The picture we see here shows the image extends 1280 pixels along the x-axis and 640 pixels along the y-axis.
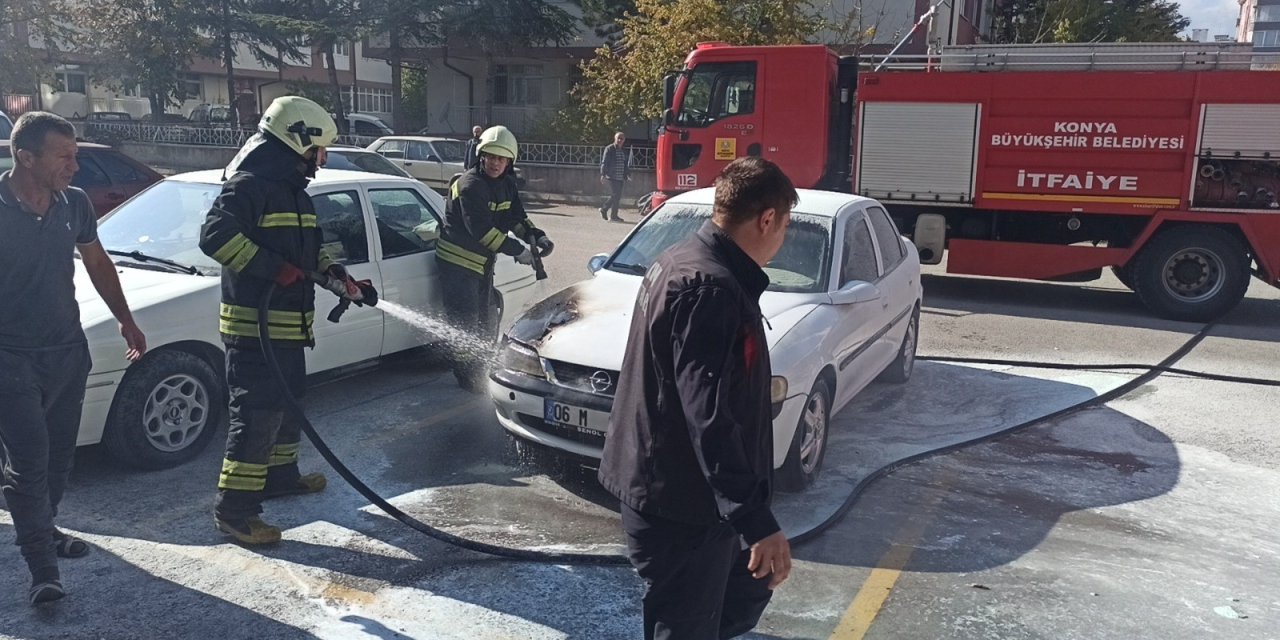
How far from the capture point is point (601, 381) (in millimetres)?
4945

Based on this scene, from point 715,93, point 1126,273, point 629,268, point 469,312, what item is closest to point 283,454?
point 469,312

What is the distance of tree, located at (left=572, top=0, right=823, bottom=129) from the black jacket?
760 inches

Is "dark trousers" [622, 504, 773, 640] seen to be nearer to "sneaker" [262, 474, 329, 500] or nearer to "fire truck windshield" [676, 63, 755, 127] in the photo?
"sneaker" [262, 474, 329, 500]

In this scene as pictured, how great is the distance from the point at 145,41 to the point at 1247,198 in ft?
108

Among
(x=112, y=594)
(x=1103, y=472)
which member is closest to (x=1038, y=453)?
(x=1103, y=472)

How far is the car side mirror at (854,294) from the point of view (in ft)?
19.0

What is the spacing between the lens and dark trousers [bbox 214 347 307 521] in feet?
14.6

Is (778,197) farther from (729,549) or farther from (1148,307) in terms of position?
(1148,307)

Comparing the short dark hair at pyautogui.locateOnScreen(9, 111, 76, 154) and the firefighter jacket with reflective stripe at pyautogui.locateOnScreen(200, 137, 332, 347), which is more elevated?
the short dark hair at pyautogui.locateOnScreen(9, 111, 76, 154)

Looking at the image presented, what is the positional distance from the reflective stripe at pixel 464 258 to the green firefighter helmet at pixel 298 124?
2.20 m

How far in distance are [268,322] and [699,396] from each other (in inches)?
104

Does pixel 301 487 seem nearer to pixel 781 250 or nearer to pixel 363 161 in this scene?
pixel 781 250

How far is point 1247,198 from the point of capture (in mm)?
10352

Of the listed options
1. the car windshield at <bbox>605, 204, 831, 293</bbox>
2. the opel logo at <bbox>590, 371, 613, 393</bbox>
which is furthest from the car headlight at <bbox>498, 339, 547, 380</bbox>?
the car windshield at <bbox>605, 204, 831, 293</bbox>
